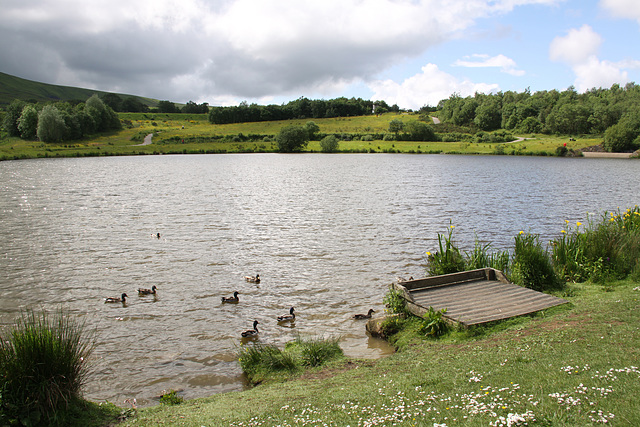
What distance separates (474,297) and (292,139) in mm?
119848

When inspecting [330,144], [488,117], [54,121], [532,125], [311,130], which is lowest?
[330,144]

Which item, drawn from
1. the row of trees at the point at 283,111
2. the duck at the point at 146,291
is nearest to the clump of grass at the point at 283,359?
the duck at the point at 146,291

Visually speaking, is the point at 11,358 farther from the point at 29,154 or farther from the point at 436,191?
the point at 29,154

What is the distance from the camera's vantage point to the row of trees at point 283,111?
17712cm

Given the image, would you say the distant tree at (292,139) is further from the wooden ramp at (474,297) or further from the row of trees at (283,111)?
the wooden ramp at (474,297)

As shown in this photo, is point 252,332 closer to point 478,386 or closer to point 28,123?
point 478,386

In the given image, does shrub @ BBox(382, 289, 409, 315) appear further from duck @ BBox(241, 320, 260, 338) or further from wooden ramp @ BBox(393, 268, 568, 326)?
duck @ BBox(241, 320, 260, 338)

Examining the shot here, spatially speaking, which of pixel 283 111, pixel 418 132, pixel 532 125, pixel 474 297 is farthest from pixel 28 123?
pixel 532 125

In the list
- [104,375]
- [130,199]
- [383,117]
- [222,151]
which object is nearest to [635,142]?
[383,117]

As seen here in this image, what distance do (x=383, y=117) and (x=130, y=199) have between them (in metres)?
150

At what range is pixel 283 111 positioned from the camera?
186500mm

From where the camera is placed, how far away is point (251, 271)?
20.0 meters

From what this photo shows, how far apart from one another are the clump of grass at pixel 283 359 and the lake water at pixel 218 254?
1.58ft

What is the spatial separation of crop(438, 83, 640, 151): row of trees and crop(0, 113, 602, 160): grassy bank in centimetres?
811
